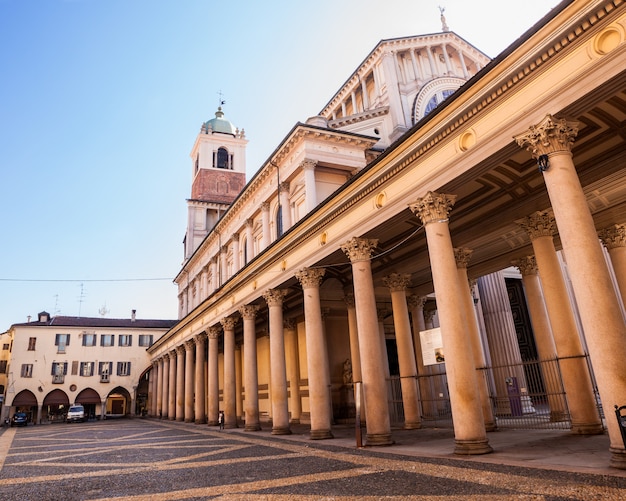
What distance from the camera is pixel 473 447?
8.56 m

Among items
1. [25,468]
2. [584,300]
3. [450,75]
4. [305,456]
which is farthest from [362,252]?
[450,75]

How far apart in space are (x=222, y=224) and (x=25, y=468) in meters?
22.6

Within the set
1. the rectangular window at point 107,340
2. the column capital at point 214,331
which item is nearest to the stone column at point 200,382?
the column capital at point 214,331

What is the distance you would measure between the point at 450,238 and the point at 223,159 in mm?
43037

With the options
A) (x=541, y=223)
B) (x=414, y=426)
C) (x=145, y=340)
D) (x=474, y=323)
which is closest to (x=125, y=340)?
A: (x=145, y=340)

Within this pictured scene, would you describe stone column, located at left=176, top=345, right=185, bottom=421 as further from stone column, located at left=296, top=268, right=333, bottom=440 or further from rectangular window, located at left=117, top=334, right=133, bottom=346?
stone column, located at left=296, top=268, right=333, bottom=440

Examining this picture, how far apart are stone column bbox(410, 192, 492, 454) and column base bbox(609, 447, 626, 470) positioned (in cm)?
259

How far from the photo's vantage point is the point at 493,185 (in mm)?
11398

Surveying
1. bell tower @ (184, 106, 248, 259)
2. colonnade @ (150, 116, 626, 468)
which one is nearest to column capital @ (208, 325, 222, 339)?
colonnade @ (150, 116, 626, 468)

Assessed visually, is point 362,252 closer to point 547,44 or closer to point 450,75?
point 547,44

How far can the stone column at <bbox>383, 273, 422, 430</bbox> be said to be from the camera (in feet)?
51.5

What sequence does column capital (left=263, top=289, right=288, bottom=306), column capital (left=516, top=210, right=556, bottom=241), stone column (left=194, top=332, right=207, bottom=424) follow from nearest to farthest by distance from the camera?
column capital (left=516, top=210, right=556, bottom=241)
column capital (left=263, top=289, right=288, bottom=306)
stone column (left=194, top=332, right=207, bottom=424)

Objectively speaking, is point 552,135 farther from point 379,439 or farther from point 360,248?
point 379,439

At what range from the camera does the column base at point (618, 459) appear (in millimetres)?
6180
